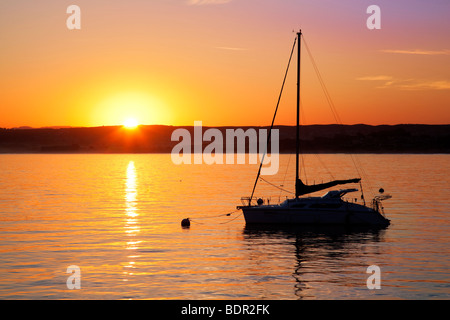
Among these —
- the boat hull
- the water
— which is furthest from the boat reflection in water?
the boat hull

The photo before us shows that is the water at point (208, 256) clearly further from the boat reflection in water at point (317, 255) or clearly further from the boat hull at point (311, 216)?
the boat hull at point (311, 216)

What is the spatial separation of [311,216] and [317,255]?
34.0 feet

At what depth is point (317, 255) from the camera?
34.7 meters

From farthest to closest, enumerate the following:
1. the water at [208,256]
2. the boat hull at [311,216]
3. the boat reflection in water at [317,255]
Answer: the boat hull at [311,216] → the boat reflection in water at [317,255] → the water at [208,256]

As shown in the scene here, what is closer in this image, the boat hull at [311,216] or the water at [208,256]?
the water at [208,256]

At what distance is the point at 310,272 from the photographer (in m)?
29.2

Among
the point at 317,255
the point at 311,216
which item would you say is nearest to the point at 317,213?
the point at 311,216

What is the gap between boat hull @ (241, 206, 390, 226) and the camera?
4491cm

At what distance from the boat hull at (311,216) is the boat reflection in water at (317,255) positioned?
567 millimetres

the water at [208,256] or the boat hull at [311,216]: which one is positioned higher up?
the boat hull at [311,216]

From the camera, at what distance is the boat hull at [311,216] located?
4491 cm

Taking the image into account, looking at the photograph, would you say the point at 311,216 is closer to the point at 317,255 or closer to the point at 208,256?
the point at 317,255

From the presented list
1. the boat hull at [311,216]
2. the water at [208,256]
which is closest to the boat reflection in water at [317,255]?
the water at [208,256]
